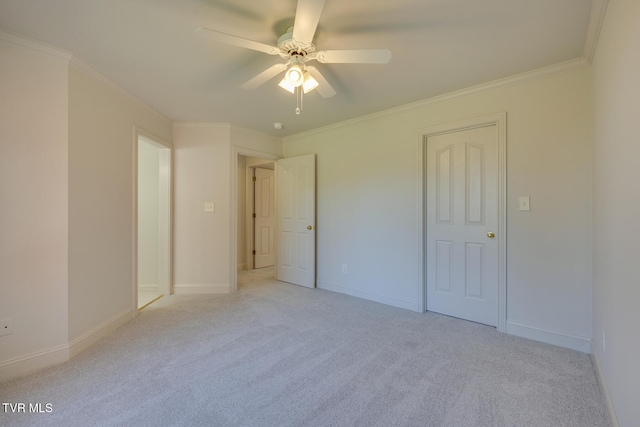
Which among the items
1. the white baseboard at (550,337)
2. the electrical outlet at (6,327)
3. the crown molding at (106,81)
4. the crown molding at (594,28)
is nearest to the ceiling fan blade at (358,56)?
the crown molding at (594,28)

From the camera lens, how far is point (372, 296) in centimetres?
347

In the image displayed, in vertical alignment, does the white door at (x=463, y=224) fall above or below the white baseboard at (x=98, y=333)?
above

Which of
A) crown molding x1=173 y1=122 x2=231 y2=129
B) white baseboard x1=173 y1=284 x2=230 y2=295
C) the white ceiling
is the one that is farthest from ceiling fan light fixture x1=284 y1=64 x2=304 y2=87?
white baseboard x1=173 y1=284 x2=230 y2=295

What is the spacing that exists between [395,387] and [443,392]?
0.95 feet

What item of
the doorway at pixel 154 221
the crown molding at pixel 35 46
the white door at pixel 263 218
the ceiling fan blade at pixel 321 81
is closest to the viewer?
the crown molding at pixel 35 46

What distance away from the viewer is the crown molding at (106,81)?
214cm

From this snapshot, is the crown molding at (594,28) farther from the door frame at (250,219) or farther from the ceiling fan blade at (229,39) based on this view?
the door frame at (250,219)

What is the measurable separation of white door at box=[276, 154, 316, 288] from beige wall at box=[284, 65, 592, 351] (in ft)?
3.20

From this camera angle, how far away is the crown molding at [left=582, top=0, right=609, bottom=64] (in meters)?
1.55

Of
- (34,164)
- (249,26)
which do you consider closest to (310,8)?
(249,26)

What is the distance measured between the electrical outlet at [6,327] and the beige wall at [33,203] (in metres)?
0.02

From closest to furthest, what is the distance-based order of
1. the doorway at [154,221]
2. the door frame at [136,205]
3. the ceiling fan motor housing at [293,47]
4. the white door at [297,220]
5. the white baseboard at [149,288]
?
the ceiling fan motor housing at [293,47], the door frame at [136,205], the doorway at [154,221], the white baseboard at [149,288], the white door at [297,220]

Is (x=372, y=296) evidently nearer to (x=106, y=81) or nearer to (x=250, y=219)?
(x=250, y=219)

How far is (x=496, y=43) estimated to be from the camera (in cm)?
196
